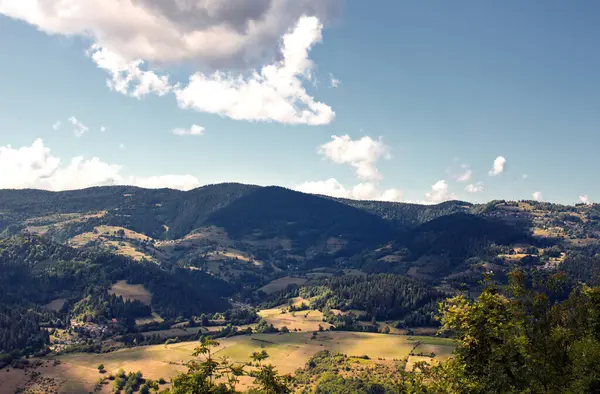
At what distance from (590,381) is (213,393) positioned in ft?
116

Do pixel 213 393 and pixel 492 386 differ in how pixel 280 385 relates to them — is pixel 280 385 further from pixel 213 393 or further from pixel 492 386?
pixel 492 386

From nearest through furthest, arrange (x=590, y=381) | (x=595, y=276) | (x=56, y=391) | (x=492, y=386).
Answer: (x=492, y=386) < (x=590, y=381) < (x=595, y=276) < (x=56, y=391)

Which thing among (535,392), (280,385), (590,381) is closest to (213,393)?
(280,385)

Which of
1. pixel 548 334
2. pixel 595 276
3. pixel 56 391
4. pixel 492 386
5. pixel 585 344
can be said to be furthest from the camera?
pixel 56 391

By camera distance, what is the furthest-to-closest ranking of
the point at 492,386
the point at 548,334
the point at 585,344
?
1. the point at 548,334
2. the point at 585,344
3. the point at 492,386

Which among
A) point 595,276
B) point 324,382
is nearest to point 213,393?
point 595,276

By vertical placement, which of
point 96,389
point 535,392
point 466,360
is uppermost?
point 466,360

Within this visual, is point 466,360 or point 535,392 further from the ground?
point 466,360

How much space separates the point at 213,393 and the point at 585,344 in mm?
36880

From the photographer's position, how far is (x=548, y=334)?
50.1 m

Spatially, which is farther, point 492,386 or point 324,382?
point 324,382

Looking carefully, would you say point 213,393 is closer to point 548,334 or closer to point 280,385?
A: point 280,385

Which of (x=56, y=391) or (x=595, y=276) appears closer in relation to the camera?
(x=595, y=276)

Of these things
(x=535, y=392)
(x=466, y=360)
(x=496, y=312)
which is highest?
(x=496, y=312)
